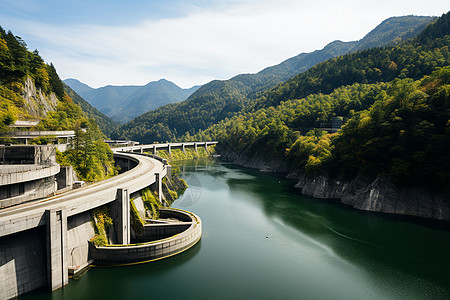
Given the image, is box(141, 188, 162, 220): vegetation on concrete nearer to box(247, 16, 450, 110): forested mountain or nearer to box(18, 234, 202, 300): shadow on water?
box(18, 234, 202, 300): shadow on water

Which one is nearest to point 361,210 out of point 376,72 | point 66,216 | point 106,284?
point 106,284

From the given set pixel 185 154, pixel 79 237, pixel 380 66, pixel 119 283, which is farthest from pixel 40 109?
pixel 380 66

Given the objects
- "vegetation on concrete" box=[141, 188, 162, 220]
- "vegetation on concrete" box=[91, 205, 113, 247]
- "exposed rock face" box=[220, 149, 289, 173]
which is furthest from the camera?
"exposed rock face" box=[220, 149, 289, 173]

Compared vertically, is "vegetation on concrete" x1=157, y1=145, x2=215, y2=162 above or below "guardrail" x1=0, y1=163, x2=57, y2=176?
below

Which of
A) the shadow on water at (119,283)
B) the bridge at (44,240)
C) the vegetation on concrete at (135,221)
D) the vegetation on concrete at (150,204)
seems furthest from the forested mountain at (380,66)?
the bridge at (44,240)

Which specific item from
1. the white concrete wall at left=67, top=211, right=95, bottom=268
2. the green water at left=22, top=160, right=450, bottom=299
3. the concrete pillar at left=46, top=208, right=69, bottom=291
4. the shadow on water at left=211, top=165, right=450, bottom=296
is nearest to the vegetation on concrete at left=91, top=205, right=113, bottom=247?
the white concrete wall at left=67, top=211, right=95, bottom=268

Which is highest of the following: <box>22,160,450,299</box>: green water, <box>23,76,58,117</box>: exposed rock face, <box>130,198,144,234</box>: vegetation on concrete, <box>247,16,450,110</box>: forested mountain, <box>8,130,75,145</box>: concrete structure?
<box>247,16,450,110</box>: forested mountain
